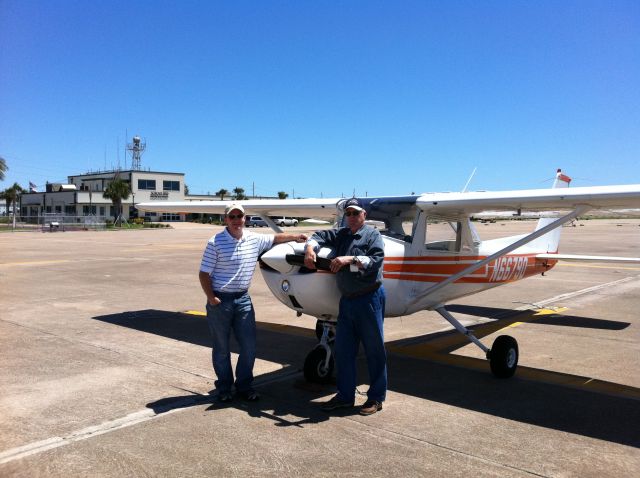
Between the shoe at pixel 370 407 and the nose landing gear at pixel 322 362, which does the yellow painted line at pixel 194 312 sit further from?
the shoe at pixel 370 407

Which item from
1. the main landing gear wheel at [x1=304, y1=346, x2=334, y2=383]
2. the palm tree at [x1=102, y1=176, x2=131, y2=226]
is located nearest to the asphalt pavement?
the main landing gear wheel at [x1=304, y1=346, x2=334, y2=383]

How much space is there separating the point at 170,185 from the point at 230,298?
83291mm

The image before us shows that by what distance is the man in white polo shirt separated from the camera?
4.97 metres

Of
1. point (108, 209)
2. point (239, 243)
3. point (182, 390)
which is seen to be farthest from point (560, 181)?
point (108, 209)

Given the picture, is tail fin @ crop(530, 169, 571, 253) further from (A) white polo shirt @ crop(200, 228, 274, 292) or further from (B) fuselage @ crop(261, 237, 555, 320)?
(A) white polo shirt @ crop(200, 228, 274, 292)

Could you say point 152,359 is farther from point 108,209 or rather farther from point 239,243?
point 108,209

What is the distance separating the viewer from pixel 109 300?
11.1m

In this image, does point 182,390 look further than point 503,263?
No

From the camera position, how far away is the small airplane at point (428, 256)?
5195 millimetres

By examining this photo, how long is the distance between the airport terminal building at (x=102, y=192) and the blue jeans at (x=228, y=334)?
2970 inches

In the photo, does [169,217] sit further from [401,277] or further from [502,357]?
[502,357]

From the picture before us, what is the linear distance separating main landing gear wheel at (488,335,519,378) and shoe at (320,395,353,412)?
6.62 ft

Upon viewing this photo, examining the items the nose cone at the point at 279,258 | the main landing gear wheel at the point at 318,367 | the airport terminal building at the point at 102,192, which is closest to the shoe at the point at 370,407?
the main landing gear wheel at the point at 318,367

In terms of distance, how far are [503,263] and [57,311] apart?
771cm
